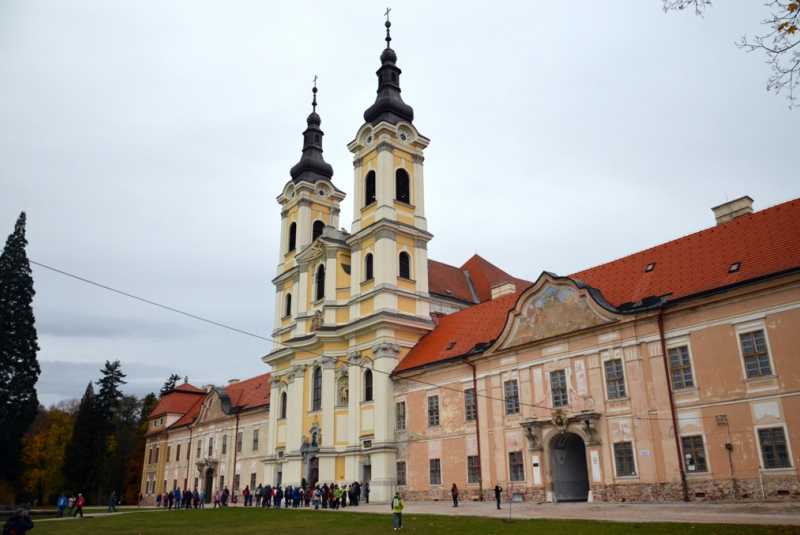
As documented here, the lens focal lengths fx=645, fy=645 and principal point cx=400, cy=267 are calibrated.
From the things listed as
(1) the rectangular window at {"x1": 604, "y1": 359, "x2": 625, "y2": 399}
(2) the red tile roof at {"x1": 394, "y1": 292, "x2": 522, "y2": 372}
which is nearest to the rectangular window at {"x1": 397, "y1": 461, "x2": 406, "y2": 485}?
(2) the red tile roof at {"x1": 394, "y1": 292, "x2": 522, "y2": 372}

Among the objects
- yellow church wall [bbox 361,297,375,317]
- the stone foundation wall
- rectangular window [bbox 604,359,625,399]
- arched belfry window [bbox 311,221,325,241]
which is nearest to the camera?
the stone foundation wall

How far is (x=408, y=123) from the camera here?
4384 centimetres

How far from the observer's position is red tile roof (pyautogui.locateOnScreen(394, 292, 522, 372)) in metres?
33.4

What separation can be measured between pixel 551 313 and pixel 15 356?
38653 mm

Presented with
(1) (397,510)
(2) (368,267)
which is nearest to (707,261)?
(1) (397,510)

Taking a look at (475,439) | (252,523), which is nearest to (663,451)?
(475,439)

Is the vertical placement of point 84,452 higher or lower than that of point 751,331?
lower

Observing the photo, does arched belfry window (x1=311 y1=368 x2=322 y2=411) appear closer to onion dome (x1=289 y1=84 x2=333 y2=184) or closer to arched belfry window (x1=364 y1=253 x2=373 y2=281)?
arched belfry window (x1=364 y1=253 x2=373 y2=281)

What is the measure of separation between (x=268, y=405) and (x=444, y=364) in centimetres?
2162

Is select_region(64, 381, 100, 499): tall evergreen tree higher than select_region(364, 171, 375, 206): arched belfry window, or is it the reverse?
select_region(364, 171, 375, 206): arched belfry window

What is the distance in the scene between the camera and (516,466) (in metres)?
28.4

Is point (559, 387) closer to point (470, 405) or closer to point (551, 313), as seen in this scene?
point (551, 313)

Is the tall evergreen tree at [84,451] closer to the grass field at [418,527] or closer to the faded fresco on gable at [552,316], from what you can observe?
the grass field at [418,527]

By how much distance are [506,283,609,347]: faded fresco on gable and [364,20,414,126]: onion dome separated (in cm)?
1947
